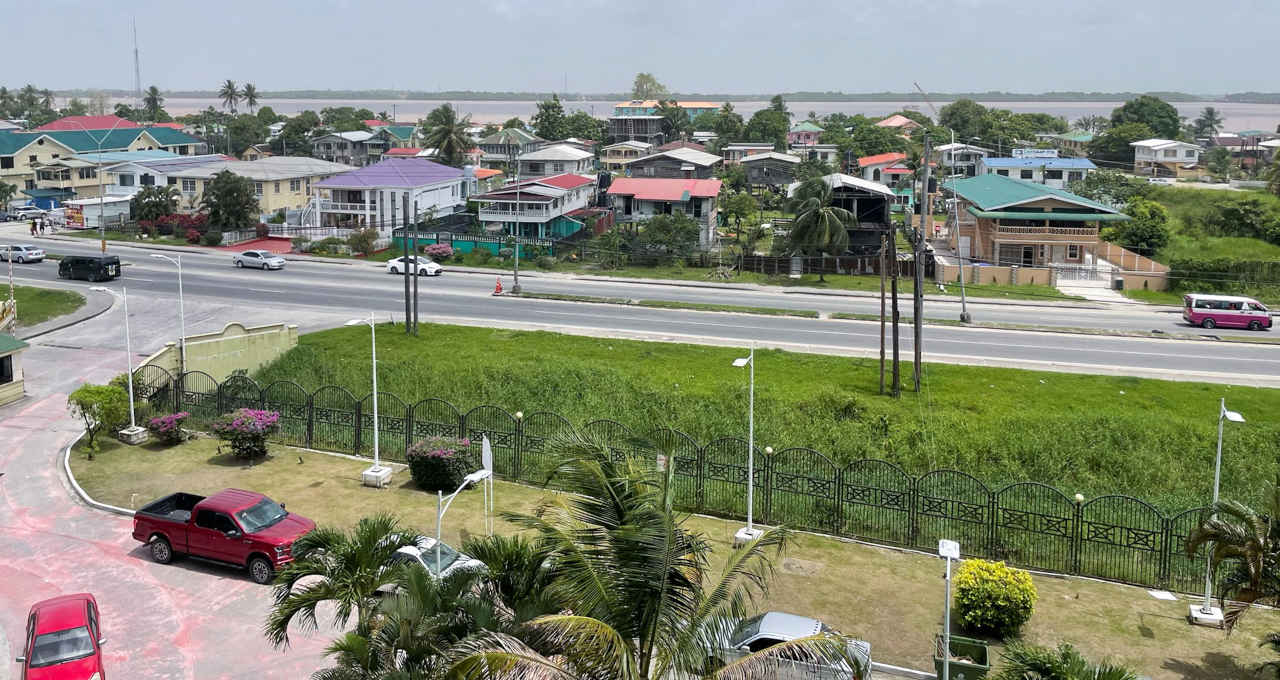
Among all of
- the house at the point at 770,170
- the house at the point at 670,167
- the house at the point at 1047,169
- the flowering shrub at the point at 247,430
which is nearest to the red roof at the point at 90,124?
the house at the point at 670,167

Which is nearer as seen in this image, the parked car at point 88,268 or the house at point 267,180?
the parked car at point 88,268

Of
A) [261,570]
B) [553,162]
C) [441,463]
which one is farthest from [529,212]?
[261,570]

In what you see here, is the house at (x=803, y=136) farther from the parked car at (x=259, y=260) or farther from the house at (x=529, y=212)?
the parked car at (x=259, y=260)

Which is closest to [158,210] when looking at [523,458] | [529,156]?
[529,156]

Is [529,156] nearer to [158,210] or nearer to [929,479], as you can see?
[158,210]

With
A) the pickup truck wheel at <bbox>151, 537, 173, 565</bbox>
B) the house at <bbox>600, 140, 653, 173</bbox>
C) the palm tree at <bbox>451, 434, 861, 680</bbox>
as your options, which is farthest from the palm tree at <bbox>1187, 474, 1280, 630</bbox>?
the house at <bbox>600, 140, 653, 173</bbox>
